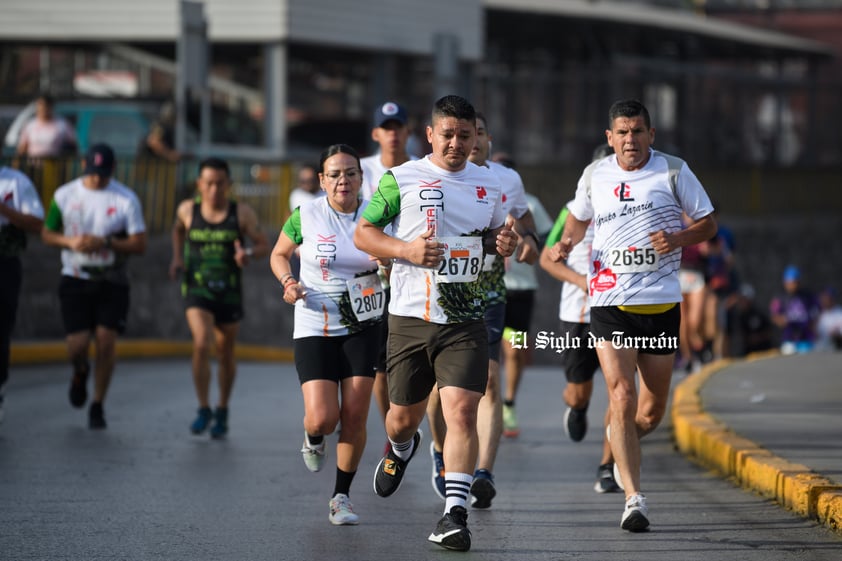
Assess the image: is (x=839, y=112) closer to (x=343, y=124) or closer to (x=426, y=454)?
(x=343, y=124)

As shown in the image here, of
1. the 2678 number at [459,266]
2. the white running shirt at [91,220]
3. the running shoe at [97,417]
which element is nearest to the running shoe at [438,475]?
the 2678 number at [459,266]

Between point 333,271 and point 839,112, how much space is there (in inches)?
1334

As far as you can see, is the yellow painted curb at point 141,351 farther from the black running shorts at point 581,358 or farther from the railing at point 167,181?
the black running shorts at point 581,358

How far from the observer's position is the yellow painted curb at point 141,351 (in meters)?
17.9

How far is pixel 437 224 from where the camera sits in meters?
7.60

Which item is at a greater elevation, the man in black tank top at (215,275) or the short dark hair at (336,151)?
the short dark hair at (336,151)

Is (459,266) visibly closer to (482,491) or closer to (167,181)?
(482,491)

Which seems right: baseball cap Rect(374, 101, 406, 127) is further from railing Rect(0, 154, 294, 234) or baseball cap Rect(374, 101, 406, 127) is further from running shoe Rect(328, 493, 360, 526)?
railing Rect(0, 154, 294, 234)

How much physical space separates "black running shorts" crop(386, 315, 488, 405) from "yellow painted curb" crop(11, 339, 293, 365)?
10785mm

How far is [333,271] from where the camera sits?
27.9ft

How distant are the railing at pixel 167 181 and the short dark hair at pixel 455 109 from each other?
12.4 m

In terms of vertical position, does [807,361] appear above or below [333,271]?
below

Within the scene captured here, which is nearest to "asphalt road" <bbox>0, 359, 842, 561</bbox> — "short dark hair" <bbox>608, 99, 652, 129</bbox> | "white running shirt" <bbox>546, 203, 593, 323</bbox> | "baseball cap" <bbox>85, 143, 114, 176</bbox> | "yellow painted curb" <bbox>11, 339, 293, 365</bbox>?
"white running shirt" <bbox>546, 203, 593, 323</bbox>

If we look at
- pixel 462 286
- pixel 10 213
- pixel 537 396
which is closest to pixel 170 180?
pixel 537 396
